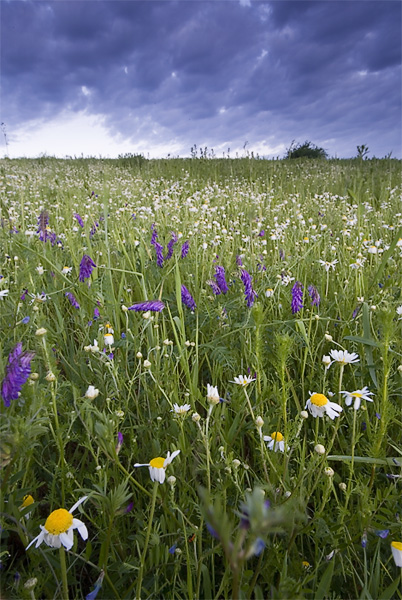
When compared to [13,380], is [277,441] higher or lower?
lower

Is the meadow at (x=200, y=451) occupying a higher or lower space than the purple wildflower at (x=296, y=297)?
lower

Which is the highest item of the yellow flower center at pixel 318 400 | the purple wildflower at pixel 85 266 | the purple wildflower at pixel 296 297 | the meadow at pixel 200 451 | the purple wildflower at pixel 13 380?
the purple wildflower at pixel 85 266

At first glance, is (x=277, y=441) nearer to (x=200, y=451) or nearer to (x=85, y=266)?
(x=200, y=451)

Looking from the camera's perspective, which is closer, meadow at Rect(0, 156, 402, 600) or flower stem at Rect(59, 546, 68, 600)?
flower stem at Rect(59, 546, 68, 600)

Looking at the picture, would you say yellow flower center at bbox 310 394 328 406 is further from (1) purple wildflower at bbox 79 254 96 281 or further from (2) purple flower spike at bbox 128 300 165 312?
(1) purple wildflower at bbox 79 254 96 281

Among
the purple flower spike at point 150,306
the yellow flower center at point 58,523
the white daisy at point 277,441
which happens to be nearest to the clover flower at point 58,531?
the yellow flower center at point 58,523

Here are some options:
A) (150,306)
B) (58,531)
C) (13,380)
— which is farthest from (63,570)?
(150,306)

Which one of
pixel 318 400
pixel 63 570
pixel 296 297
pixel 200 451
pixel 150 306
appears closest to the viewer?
pixel 63 570

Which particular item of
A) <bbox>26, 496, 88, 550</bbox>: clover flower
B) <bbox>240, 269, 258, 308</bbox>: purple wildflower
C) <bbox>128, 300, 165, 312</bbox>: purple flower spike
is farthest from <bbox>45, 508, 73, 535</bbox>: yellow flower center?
<bbox>240, 269, 258, 308</bbox>: purple wildflower

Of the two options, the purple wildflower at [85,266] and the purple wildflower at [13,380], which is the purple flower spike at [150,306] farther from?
the purple wildflower at [13,380]

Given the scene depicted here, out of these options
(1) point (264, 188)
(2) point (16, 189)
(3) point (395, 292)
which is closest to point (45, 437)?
(3) point (395, 292)

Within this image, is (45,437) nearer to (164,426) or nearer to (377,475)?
(164,426)

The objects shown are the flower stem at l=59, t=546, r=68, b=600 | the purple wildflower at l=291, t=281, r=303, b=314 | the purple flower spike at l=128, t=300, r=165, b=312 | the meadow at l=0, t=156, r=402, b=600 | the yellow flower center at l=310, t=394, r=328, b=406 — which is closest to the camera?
the flower stem at l=59, t=546, r=68, b=600

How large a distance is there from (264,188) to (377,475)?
6053 mm
